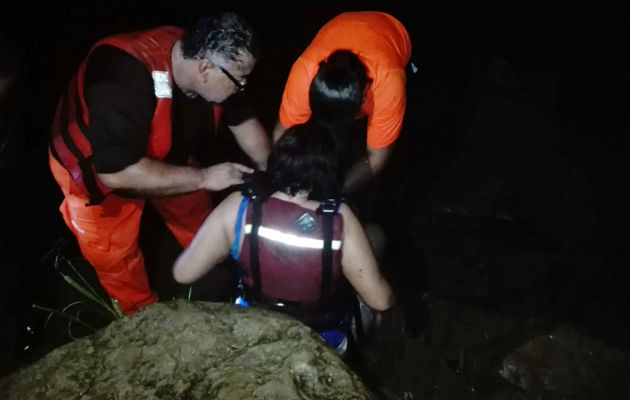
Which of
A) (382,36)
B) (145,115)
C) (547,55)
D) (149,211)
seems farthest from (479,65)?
(145,115)

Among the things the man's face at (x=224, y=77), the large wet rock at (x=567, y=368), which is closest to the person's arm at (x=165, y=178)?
the man's face at (x=224, y=77)

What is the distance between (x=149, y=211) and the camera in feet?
13.8

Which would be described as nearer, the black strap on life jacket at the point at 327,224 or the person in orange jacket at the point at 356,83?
the black strap on life jacket at the point at 327,224

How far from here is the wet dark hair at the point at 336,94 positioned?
8.61 feet

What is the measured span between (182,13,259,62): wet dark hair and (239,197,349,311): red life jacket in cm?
77

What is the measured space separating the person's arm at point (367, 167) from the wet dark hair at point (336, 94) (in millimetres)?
431

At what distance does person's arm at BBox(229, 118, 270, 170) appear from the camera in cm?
299

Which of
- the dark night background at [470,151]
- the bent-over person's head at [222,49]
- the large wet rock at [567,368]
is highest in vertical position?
the bent-over person's head at [222,49]

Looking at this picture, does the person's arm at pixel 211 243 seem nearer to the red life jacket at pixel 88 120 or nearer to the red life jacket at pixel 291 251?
the red life jacket at pixel 291 251

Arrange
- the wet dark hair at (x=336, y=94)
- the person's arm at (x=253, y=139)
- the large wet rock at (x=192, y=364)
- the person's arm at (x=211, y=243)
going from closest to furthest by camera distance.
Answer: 1. the large wet rock at (x=192, y=364)
2. the person's arm at (x=211, y=243)
3. the wet dark hair at (x=336, y=94)
4. the person's arm at (x=253, y=139)

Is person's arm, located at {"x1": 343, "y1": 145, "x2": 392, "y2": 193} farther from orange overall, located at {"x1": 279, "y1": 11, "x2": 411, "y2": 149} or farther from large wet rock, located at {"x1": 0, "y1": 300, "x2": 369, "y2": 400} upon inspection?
large wet rock, located at {"x1": 0, "y1": 300, "x2": 369, "y2": 400}

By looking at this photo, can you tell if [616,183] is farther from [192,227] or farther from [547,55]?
[192,227]

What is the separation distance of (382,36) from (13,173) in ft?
7.48

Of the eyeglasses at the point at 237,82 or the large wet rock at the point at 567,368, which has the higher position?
the eyeglasses at the point at 237,82
